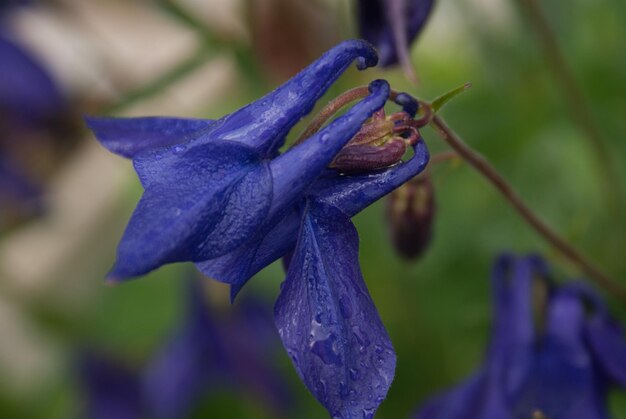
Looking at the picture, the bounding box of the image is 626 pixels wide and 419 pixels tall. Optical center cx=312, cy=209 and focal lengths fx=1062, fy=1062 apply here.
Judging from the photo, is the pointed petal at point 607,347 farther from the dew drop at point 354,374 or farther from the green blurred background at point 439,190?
the dew drop at point 354,374

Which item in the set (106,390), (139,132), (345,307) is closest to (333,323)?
(345,307)

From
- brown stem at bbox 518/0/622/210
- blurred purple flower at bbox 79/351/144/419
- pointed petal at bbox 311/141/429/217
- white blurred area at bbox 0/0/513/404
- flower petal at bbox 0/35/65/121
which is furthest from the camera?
white blurred area at bbox 0/0/513/404

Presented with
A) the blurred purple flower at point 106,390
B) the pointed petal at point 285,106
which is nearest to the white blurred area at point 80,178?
the blurred purple flower at point 106,390

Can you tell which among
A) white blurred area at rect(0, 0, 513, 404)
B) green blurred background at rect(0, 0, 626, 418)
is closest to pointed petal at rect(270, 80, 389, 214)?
green blurred background at rect(0, 0, 626, 418)

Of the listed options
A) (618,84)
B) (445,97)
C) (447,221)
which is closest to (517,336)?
(445,97)

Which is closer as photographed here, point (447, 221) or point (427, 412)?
point (427, 412)

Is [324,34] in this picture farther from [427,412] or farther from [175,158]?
[175,158]

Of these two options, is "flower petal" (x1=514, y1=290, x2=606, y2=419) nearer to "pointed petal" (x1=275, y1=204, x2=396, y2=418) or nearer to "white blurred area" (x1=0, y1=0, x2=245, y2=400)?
"pointed petal" (x1=275, y1=204, x2=396, y2=418)
